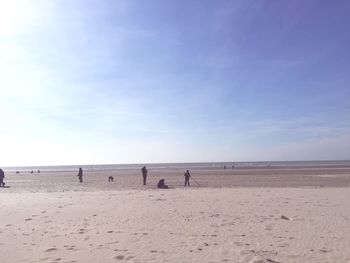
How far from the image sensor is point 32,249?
9500 mm

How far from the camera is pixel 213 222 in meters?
12.7

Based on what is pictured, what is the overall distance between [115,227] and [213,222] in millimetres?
3154

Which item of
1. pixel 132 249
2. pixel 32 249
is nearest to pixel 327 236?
pixel 132 249

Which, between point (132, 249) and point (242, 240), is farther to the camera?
point (242, 240)

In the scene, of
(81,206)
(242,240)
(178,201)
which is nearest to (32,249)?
(242,240)

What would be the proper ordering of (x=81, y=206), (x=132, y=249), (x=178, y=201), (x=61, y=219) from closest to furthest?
(x=132, y=249) → (x=61, y=219) → (x=81, y=206) → (x=178, y=201)

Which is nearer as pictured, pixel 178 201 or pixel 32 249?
pixel 32 249

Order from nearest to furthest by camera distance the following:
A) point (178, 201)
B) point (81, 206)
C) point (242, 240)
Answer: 1. point (242, 240)
2. point (81, 206)
3. point (178, 201)

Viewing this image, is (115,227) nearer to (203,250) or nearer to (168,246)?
(168,246)

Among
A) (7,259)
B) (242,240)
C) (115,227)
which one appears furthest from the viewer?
(115,227)

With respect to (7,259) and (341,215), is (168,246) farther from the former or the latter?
(341,215)

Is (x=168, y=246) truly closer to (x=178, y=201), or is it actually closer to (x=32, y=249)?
(x=32, y=249)

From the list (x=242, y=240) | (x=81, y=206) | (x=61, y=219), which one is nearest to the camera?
(x=242, y=240)

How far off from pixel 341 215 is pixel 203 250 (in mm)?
6987
